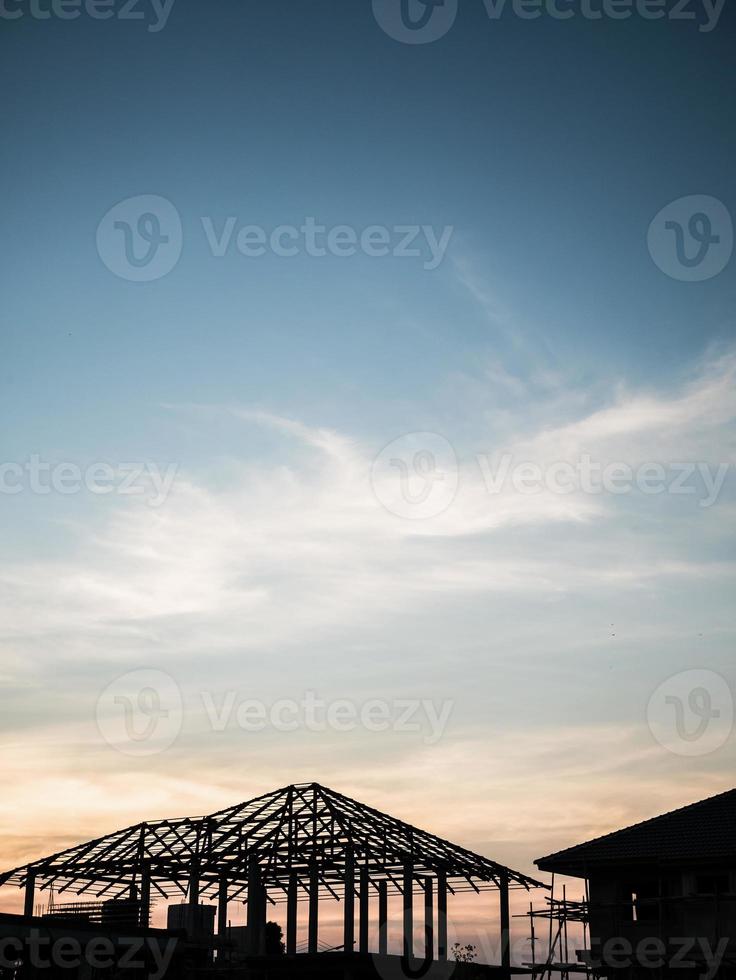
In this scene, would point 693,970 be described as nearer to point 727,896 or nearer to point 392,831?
point 727,896

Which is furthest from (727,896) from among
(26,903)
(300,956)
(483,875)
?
(26,903)

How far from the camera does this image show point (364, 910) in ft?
150

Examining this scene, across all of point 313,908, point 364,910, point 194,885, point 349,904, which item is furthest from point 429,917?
point 194,885

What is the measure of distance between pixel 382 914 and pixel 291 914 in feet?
13.1

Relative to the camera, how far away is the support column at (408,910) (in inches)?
1725

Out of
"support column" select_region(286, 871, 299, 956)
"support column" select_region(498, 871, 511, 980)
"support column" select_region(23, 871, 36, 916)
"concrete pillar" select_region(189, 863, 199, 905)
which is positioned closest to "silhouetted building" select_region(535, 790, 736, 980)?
"support column" select_region(498, 871, 511, 980)

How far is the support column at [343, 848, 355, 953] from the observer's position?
42.1m

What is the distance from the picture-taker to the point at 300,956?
42.2 m

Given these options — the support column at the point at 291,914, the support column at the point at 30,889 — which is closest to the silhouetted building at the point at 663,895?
the support column at the point at 291,914

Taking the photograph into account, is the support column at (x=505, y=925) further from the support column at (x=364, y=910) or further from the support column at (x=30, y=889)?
the support column at (x=30, y=889)

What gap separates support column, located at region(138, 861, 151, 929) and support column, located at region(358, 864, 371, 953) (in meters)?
7.89

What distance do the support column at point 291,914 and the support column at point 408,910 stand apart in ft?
13.4

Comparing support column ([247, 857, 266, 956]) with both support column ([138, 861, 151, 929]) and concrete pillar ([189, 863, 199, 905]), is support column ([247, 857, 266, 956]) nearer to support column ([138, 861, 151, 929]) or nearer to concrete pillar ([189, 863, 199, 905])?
concrete pillar ([189, 863, 199, 905])

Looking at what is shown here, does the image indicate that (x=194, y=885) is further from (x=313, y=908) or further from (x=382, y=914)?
(x=382, y=914)
